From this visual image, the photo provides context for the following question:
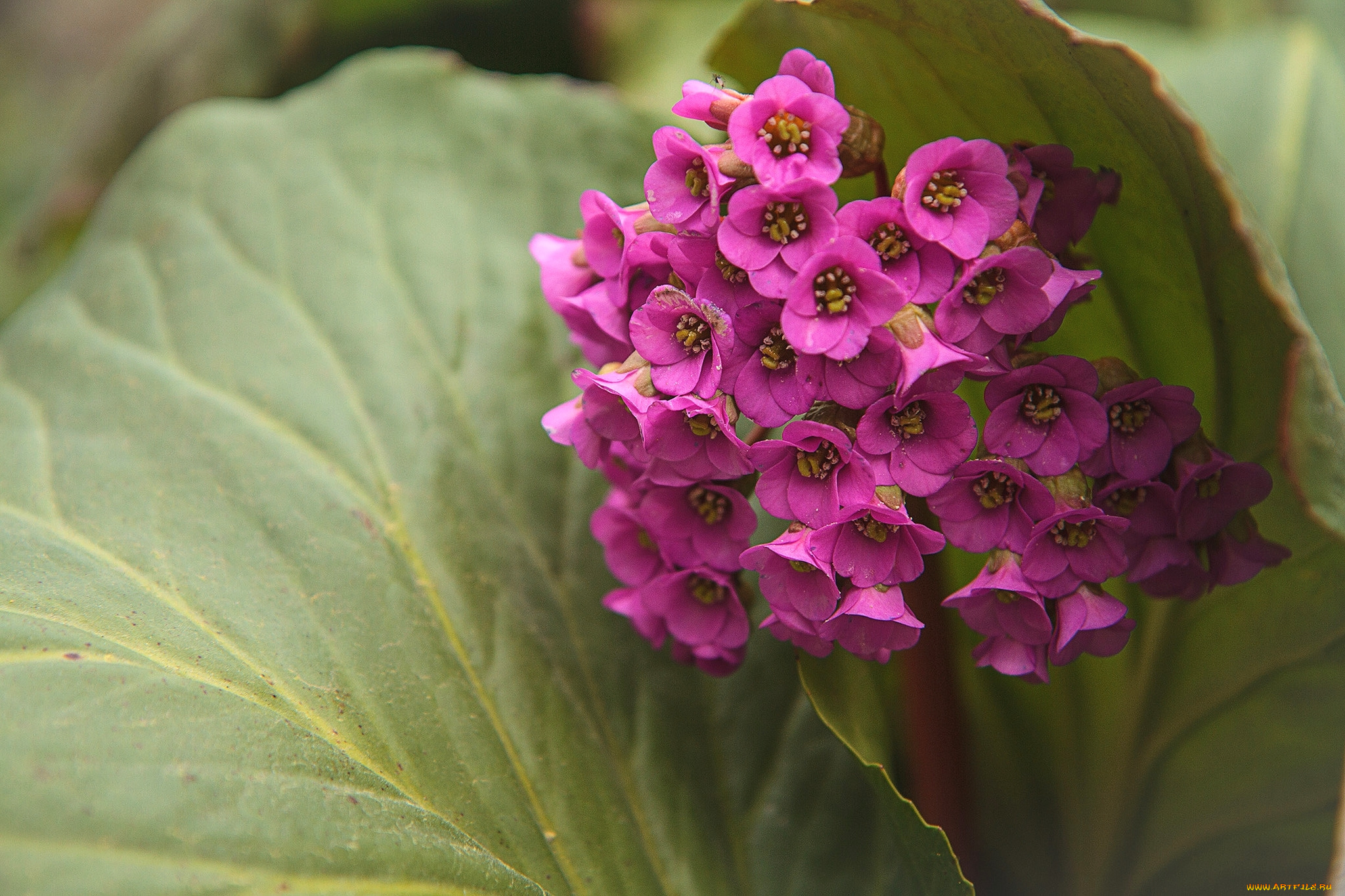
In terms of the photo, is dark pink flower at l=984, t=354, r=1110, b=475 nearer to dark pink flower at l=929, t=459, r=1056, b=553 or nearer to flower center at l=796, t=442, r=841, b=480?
dark pink flower at l=929, t=459, r=1056, b=553

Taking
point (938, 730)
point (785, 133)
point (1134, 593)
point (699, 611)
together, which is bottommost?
point (938, 730)

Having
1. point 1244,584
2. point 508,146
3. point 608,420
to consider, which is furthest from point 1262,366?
point 508,146

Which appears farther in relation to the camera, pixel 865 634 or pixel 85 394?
pixel 85 394

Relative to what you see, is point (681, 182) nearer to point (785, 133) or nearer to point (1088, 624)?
point (785, 133)

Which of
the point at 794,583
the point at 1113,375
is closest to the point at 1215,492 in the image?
the point at 1113,375

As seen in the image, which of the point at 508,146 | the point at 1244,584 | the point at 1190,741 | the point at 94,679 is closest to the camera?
the point at 94,679

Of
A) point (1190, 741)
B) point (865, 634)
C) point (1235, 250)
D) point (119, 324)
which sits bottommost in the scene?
point (1190, 741)

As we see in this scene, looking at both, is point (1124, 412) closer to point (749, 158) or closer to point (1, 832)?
point (749, 158)
